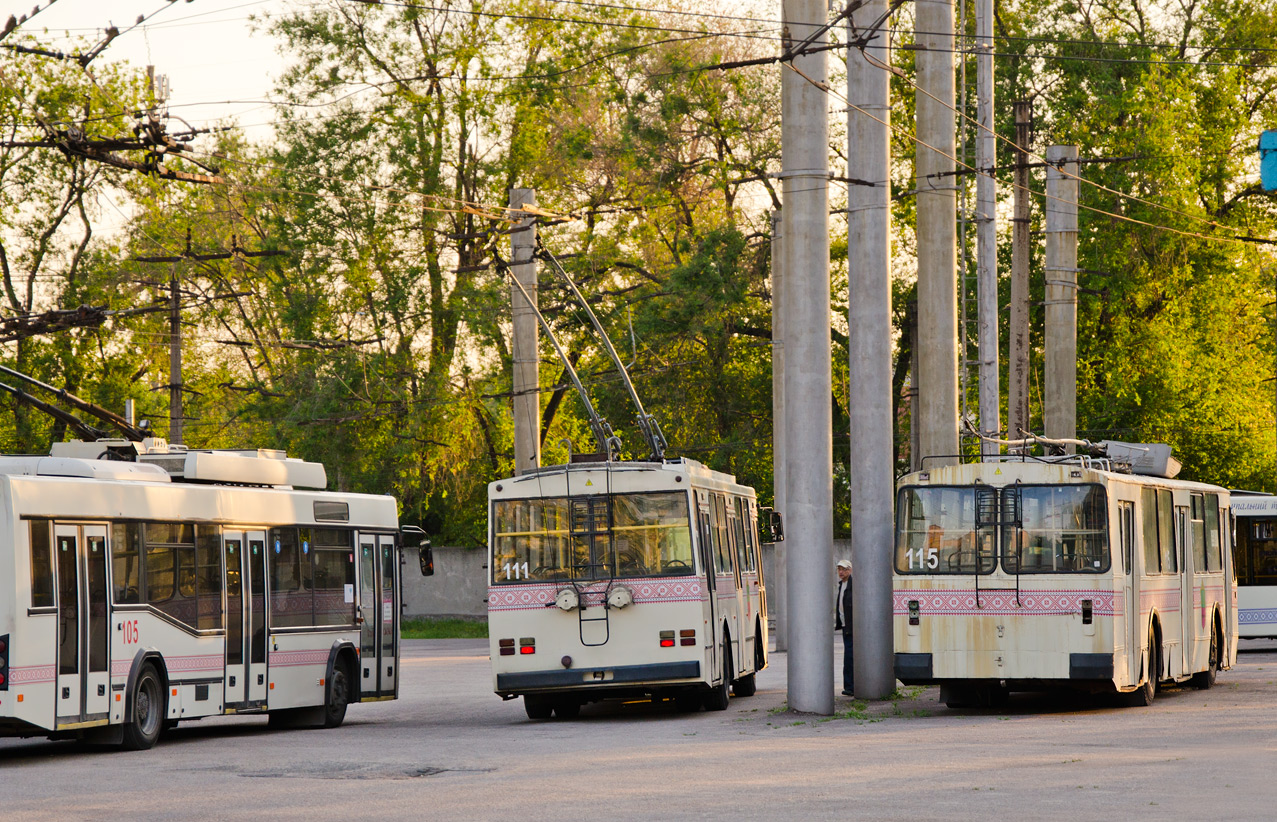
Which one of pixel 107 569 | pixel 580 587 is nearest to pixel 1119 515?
pixel 580 587

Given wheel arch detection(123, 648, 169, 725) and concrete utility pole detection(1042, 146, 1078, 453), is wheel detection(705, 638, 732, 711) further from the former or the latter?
concrete utility pole detection(1042, 146, 1078, 453)

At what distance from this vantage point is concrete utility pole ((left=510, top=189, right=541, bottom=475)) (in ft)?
94.8

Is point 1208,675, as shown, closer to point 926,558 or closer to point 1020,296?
point 926,558

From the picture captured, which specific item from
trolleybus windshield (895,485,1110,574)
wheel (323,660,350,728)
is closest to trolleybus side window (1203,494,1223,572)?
trolleybus windshield (895,485,1110,574)

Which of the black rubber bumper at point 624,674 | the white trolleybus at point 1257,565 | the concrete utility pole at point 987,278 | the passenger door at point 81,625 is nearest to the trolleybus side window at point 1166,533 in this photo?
the concrete utility pole at point 987,278

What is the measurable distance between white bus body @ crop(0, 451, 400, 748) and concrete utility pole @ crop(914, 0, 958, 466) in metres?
7.61

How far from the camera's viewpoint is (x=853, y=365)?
20.9 meters

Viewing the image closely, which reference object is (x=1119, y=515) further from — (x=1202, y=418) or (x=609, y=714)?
(x=1202, y=418)

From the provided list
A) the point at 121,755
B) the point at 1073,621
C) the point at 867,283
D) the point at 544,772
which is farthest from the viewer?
the point at 867,283

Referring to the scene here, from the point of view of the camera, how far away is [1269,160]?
17.7 meters

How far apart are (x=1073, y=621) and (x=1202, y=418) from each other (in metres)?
24.7

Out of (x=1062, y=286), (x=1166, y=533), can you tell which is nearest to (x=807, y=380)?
(x=1166, y=533)

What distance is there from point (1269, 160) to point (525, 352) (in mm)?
14231

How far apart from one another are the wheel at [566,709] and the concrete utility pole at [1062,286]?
11.9m
